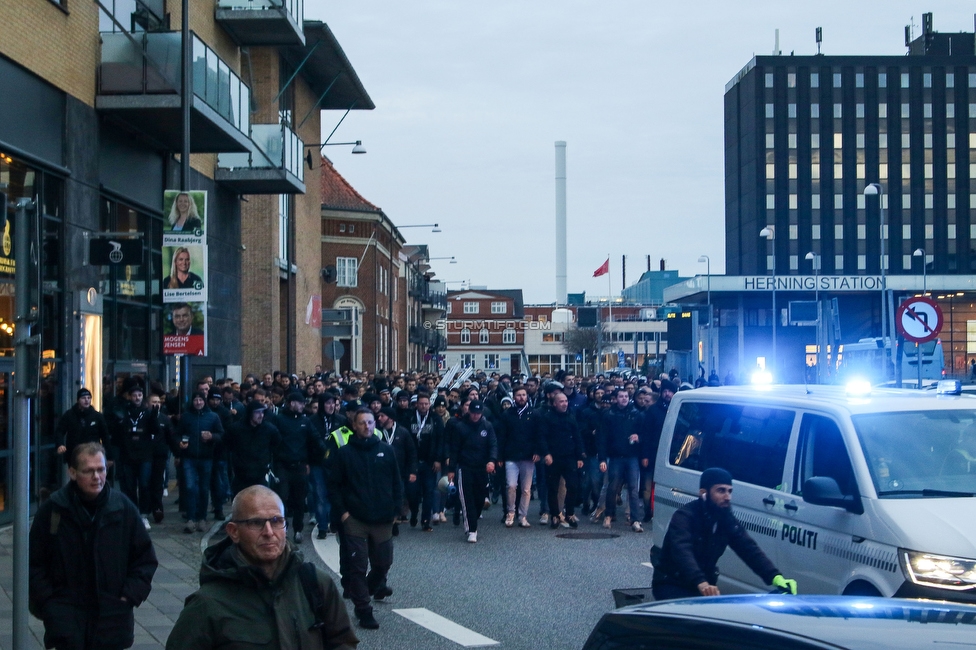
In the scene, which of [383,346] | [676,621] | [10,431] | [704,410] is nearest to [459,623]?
[704,410]

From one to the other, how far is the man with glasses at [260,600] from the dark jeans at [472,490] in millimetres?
10426

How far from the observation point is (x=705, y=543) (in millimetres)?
6672

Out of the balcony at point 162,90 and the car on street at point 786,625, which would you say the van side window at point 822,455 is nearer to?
the car on street at point 786,625

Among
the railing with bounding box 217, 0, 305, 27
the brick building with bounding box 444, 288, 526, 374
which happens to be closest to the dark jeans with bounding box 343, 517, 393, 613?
the railing with bounding box 217, 0, 305, 27

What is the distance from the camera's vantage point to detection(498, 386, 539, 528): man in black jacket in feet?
51.5

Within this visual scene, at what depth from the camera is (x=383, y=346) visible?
6731 cm

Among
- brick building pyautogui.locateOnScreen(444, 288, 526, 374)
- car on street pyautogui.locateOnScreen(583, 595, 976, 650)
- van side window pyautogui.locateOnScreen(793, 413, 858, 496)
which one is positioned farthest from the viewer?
brick building pyautogui.locateOnScreen(444, 288, 526, 374)

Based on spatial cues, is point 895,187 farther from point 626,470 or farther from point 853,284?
point 626,470

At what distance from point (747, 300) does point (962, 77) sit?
117ft

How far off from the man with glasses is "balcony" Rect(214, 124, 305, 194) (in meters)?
23.8

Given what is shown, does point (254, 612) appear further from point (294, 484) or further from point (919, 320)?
point (919, 320)

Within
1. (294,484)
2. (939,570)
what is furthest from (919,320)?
(939,570)

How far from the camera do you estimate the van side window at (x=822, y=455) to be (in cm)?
711

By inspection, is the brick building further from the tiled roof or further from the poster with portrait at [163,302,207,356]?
the poster with portrait at [163,302,207,356]
